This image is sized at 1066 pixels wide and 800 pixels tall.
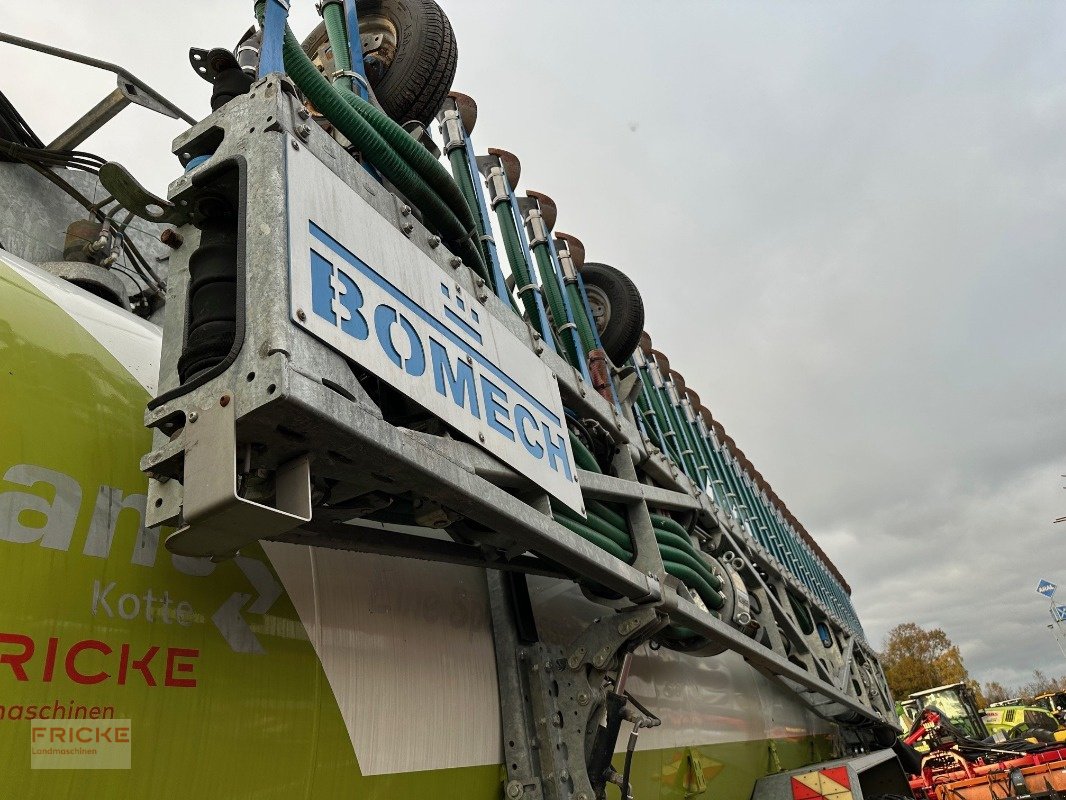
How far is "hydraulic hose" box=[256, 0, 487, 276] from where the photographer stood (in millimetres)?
2021

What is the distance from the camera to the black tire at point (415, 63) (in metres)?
3.22

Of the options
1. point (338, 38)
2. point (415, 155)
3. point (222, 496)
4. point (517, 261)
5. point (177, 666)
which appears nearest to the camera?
point (222, 496)

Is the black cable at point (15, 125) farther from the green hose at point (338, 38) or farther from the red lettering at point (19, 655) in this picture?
the red lettering at point (19, 655)

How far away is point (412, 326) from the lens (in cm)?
178

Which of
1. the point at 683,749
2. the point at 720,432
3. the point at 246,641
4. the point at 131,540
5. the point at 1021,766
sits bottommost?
the point at 1021,766

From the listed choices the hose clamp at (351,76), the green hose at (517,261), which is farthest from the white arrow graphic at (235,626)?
the green hose at (517,261)

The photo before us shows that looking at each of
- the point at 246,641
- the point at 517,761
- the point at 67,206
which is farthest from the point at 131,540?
the point at 67,206

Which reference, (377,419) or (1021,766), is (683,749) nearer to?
(377,419)

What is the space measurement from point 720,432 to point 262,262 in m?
8.72

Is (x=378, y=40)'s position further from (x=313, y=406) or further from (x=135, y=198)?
(x=313, y=406)

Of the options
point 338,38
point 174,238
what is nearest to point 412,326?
point 174,238

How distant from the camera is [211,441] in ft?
4.13

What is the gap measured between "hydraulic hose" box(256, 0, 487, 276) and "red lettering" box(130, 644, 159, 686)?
137 cm

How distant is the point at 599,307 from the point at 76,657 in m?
4.39
